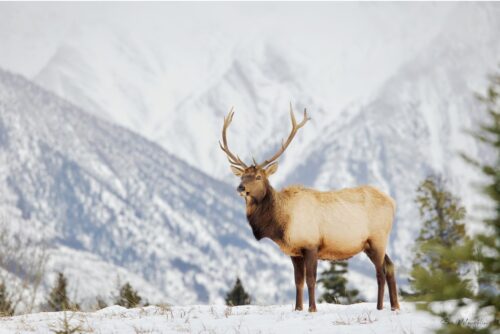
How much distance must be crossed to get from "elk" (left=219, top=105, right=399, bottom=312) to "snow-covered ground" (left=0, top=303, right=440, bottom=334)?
88 cm

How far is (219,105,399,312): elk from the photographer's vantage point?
38.6 feet

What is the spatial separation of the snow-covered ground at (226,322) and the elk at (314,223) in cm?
88

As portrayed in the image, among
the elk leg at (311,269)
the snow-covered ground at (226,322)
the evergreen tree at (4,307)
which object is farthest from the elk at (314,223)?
the evergreen tree at (4,307)

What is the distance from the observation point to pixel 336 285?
3984 centimetres

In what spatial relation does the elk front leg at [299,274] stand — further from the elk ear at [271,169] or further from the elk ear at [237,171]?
the elk ear at [237,171]

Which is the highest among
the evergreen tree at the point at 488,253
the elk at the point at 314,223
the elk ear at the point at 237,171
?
the elk ear at the point at 237,171

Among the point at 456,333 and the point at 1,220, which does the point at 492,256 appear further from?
the point at 1,220

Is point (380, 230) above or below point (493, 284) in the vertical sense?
above

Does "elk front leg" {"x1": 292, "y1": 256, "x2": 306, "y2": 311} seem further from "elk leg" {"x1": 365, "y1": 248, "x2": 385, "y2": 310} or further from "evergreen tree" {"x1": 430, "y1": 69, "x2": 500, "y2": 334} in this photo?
"evergreen tree" {"x1": 430, "y1": 69, "x2": 500, "y2": 334}

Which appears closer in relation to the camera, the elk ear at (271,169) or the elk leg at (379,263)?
the elk leg at (379,263)

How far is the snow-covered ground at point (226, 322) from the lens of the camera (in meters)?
8.91

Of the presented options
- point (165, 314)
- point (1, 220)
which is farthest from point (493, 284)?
point (1, 220)

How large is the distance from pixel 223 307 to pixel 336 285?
27.9 metres

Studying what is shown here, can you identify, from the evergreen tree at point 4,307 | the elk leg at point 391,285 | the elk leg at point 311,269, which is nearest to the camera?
the elk leg at point 311,269
